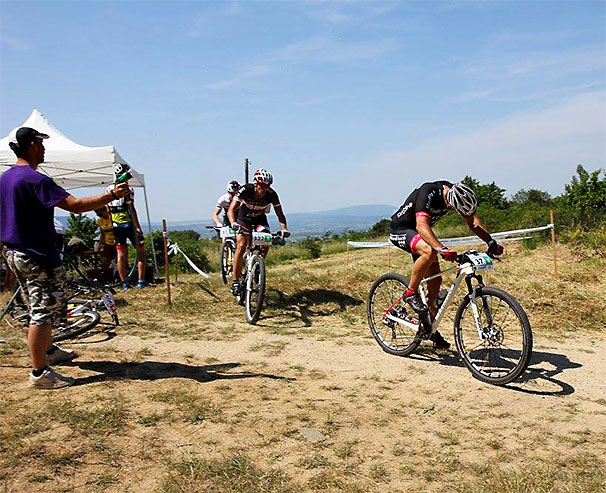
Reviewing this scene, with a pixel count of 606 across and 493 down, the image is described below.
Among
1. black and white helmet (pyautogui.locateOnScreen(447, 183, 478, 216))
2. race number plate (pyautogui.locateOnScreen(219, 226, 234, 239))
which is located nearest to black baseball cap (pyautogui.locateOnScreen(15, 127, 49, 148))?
black and white helmet (pyautogui.locateOnScreen(447, 183, 478, 216))

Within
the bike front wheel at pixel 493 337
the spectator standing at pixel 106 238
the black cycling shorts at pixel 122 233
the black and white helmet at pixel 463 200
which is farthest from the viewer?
the spectator standing at pixel 106 238

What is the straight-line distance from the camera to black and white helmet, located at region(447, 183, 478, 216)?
516 cm

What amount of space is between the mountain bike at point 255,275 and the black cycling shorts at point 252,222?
0.76 ft

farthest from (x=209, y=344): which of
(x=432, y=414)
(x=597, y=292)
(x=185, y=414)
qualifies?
(x=597, y=292)

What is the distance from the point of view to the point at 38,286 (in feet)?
14.6

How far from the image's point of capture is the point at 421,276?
5.58m

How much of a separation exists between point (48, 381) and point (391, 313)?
347cm

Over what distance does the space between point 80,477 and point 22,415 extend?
3.48 ft

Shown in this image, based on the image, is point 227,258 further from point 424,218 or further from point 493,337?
point 493,337

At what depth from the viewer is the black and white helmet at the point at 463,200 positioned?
5156 millimetres

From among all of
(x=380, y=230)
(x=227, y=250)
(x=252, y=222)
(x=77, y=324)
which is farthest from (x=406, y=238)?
(x=380, y=230)

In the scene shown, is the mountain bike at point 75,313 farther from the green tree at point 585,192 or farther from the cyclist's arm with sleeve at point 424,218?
the green tree at point 585,192

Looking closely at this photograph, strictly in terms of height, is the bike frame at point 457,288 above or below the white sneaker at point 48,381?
above

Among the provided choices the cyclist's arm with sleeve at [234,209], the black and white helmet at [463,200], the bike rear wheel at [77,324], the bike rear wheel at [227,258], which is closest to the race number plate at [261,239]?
the cyclist's arm with sleeve at [234,209]
